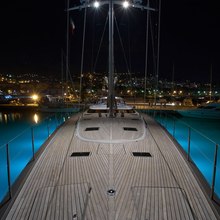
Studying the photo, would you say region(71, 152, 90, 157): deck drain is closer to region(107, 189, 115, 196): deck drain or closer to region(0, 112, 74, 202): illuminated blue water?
region(0, 112, 74, 202): illuminated blue water

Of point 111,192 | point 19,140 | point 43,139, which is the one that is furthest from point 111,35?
point 19,140

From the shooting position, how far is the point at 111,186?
356 cm

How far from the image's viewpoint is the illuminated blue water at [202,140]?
329 inches

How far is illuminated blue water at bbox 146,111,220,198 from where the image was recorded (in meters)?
8.35

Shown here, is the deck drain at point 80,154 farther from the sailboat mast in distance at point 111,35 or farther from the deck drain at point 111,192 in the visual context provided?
the sailboat mast in distance at point 111,35

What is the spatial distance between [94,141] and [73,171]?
1.38 meters

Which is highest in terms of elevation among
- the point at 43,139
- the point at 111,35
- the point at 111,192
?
the point at 111,35

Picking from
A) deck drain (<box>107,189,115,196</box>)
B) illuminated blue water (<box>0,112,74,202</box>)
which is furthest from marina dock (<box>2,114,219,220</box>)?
illuminated blue water (<box>0,112,74,202</box>)

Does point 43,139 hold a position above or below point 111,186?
below

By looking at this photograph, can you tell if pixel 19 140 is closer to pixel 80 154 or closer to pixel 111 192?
pixel 80 154

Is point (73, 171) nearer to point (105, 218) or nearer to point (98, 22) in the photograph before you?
point (105, 218)

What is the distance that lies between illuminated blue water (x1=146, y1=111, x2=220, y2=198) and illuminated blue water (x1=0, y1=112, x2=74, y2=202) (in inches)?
227

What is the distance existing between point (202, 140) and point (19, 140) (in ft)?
34.8

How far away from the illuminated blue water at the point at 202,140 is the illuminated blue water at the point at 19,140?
18.9 feet
